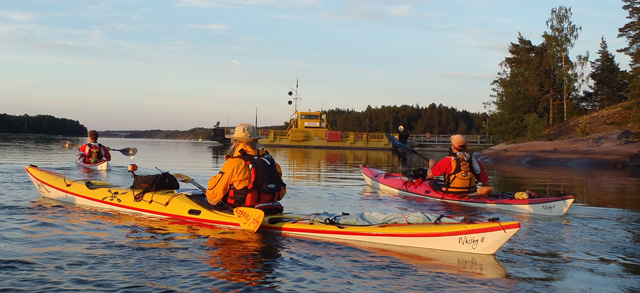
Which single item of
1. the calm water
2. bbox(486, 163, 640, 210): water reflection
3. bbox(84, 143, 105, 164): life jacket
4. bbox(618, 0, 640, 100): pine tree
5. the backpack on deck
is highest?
bbox(618, 0, 640, 100): pine tree

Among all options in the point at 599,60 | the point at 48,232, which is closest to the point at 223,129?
the point at 599,60

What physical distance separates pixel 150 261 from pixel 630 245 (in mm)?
6895

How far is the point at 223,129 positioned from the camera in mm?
65062

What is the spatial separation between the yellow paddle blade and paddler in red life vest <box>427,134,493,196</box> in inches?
174

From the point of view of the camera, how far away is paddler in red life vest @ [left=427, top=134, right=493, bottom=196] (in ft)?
36.3

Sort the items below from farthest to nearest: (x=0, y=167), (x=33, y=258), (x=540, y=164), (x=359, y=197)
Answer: (x=540, y=164), (x=0, y=167), (x=359, y=197), (x=33, y=258)

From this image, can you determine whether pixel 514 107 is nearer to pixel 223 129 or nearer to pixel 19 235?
pixel 223 129

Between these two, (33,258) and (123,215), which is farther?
(123,215)

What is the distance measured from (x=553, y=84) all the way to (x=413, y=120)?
2199 inches

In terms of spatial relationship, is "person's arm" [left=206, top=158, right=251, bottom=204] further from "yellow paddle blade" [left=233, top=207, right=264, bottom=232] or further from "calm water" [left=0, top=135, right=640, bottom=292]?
"calm water" [left=0, top=135, right=640, bottom=292]

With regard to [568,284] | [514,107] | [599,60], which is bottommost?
[568,284]

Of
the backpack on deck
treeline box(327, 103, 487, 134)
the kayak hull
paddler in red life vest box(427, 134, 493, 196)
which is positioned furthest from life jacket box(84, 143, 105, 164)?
treeline box(327, 103, 487, 134)

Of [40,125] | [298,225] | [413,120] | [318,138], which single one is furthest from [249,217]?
[40,125]

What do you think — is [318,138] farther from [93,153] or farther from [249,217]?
[249,217]
